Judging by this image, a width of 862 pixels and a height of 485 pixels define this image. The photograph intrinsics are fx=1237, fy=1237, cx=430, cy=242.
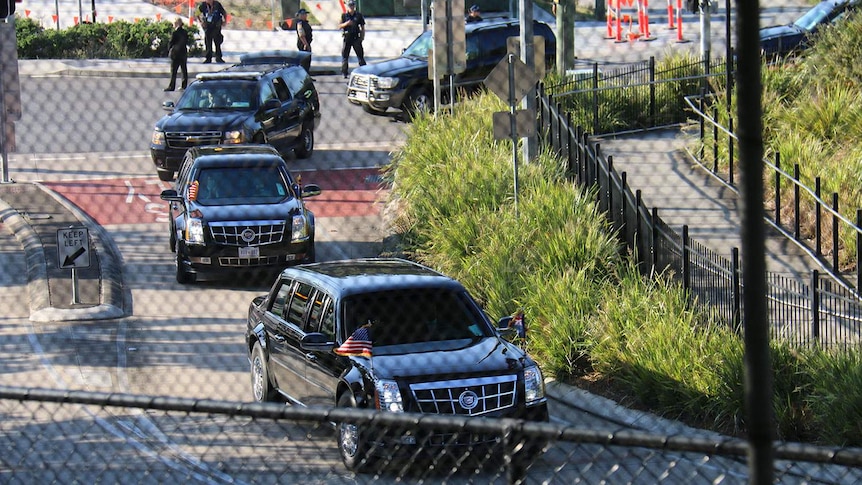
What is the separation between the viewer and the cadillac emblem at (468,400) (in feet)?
21.3

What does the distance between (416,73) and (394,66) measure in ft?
Answer: 1.15

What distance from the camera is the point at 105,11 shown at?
70.8 feet

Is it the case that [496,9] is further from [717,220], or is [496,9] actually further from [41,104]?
[717,220]

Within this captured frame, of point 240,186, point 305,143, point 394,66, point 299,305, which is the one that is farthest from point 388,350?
point 394,66

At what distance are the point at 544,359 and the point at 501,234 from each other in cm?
183

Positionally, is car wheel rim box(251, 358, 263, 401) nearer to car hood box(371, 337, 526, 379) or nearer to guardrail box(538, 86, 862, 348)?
car hood box(371, 337, 526, 379)

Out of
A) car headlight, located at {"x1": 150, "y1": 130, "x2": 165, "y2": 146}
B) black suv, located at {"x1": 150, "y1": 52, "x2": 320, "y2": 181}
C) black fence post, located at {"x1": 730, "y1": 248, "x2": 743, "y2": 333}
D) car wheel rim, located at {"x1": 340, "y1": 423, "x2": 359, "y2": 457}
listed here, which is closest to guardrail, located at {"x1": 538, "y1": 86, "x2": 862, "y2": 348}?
black fence post, located at {"x1": 730, "y1": 248, "x2": 743, "y2": 333}

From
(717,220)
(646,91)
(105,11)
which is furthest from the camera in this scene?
(105,11)

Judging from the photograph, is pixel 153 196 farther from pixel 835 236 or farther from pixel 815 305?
pixel 815 305

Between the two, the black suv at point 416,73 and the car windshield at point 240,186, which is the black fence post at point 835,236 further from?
the black suv at point 416,73

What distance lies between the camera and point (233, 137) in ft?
44.7

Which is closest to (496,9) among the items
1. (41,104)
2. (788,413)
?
(41,104)

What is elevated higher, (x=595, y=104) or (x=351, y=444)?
(x=595, y=104)

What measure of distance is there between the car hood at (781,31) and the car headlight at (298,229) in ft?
32.5
